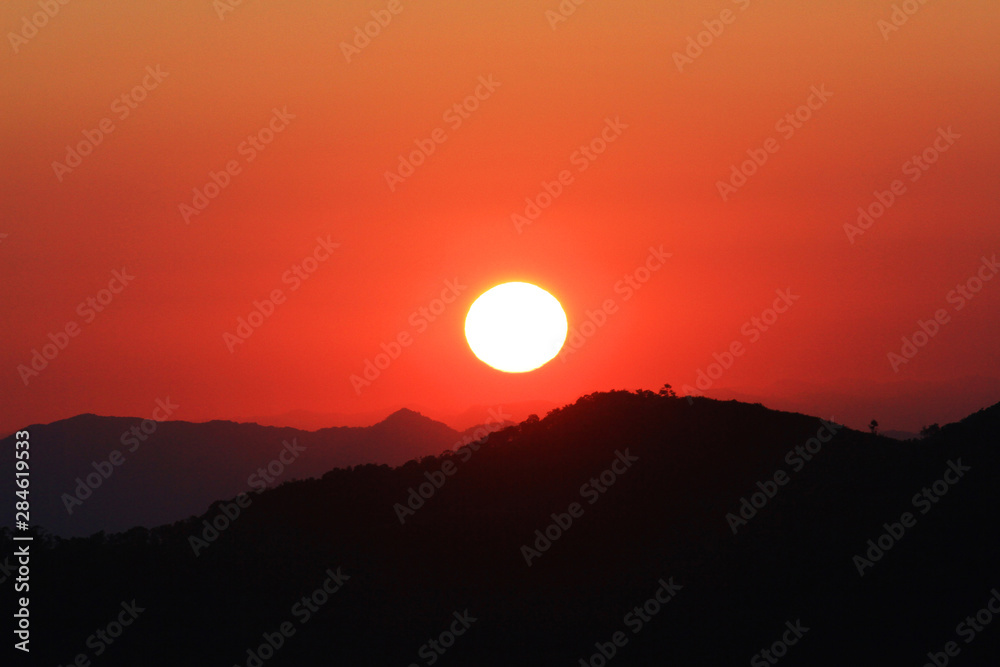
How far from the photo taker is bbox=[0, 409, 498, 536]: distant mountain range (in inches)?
6772

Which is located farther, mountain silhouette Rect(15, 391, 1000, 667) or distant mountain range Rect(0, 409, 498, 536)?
distant mountain range Rect(0, 409, 498, 536)

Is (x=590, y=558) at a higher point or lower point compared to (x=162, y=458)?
higher

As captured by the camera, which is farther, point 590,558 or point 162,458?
point 162,458

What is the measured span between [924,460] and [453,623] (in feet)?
66.0

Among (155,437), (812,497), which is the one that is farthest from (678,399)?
(155,437)

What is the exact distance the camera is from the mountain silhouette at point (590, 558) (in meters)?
27.7

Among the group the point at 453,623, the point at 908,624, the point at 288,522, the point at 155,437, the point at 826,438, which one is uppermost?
the point at 826,438

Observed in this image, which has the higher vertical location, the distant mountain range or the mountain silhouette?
the mountain silhouette

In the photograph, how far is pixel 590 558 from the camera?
32.5 meters

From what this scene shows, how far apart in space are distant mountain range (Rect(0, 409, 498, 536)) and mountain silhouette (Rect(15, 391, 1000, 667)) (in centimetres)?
12787

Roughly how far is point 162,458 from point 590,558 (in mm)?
175254

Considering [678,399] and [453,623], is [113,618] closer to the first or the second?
[453,623]

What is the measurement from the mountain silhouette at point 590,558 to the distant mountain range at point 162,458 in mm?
127872

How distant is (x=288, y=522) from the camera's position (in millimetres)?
35531
